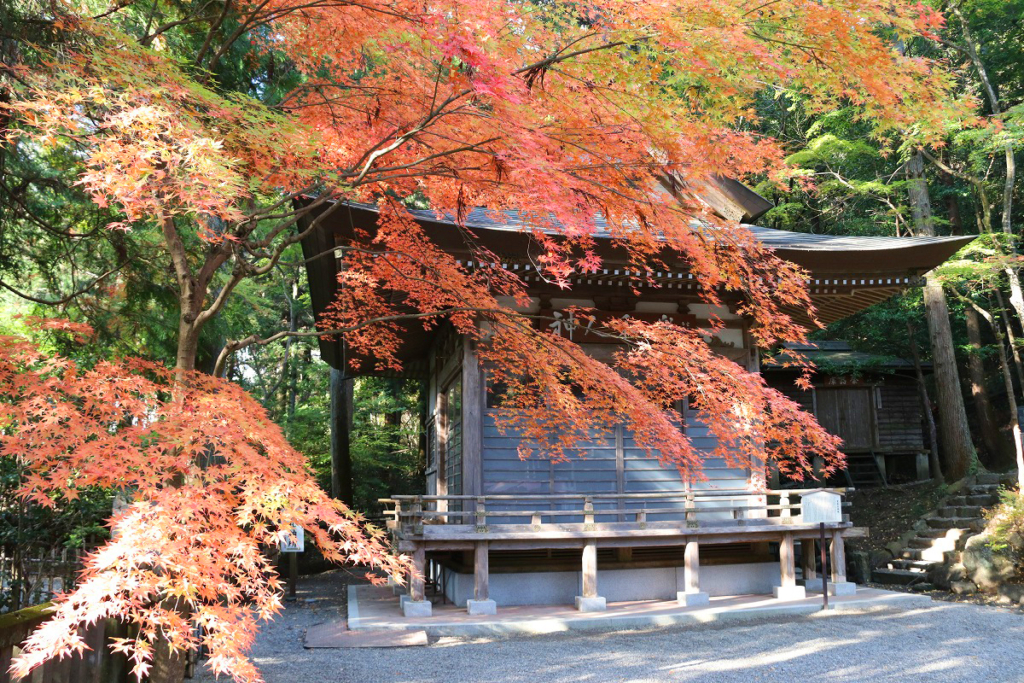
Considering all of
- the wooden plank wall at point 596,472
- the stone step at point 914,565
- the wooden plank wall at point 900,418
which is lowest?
the stone step at point 914,565

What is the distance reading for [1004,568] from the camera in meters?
9.90

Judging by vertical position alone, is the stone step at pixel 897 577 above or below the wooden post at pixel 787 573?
below

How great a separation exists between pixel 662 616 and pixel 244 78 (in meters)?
8.82

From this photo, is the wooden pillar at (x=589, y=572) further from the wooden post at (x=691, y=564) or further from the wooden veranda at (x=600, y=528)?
the wooden post at (x=691, y=564)

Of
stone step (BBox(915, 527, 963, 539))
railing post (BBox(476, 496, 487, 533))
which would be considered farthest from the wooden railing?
stone step (BBox(915, 527, 963, 539))

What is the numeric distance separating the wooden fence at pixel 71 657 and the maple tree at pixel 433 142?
0.42ft

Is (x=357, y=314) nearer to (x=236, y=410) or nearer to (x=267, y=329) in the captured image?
(x=236, y=410)

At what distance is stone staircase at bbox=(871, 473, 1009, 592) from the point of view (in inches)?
441

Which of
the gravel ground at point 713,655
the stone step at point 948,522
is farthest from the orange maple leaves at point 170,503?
the stone step at point 948,522

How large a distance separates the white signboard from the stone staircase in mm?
3713

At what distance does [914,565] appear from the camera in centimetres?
1177

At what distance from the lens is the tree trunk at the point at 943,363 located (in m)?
14.1

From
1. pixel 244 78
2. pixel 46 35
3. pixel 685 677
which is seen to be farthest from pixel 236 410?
pixel 244 78

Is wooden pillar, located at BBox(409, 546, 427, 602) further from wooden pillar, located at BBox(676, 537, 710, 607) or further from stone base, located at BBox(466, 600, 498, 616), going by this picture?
wooden pillar, located at BBox(676, 537, 710, 607)
